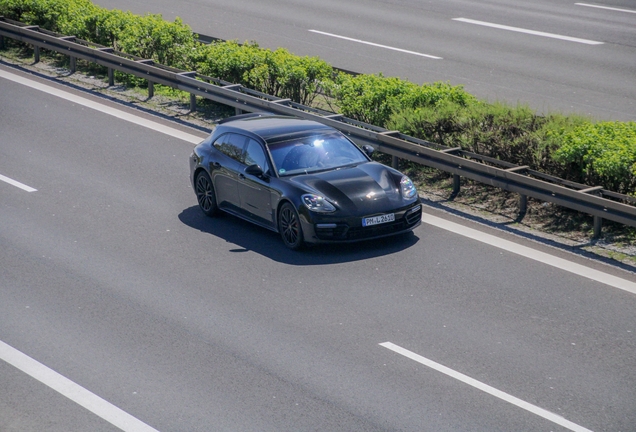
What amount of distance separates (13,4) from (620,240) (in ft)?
60.1

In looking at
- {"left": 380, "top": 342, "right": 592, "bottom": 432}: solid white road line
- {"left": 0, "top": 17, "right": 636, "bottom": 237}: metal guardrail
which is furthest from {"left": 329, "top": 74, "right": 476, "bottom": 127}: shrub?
{"left": 380, "top": 342, "right": 592, "bottom": 432}: solid white road line

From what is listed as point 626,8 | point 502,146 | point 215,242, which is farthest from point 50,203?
point 626,8

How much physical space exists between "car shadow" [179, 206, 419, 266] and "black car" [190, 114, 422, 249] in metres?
0.19

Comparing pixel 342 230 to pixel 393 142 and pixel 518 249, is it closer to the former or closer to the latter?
pixel 518 249

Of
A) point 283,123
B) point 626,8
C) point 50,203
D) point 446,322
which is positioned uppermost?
point 626,8

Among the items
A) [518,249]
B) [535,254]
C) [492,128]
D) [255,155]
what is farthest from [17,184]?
[535,254]

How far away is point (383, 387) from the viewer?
8234 millimetres

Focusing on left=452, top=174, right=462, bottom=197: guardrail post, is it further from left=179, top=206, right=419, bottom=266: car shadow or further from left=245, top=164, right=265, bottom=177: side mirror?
left=245, top=164, right=265, bottom=177: side mirror

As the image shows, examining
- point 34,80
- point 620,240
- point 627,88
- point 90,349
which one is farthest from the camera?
point 34,80

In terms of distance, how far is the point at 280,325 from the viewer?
9680 millimetres

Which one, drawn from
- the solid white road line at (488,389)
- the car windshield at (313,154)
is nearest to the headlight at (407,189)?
the car windshield at (313,154)

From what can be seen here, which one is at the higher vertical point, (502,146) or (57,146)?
(502,146)

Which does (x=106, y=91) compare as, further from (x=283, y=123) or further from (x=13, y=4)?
(x=283, y=123)

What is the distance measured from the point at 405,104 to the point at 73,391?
9.29 metres
